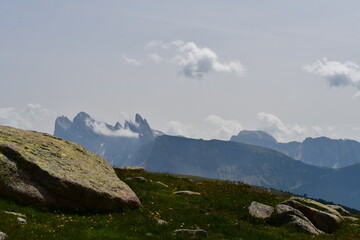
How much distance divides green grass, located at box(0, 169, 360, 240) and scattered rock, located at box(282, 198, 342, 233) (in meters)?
0.63

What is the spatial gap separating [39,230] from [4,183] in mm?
6500

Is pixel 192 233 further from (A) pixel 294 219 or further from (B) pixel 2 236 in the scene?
(A) pixel 294 219

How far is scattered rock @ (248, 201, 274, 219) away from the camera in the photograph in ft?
88.0

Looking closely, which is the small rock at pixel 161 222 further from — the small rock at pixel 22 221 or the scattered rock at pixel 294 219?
the scattered rock at pixel 294 219

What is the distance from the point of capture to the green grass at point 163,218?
1775cm

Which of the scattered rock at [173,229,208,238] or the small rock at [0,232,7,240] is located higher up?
the scattered rock at [173,229,208,238]

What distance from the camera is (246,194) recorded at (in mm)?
33594

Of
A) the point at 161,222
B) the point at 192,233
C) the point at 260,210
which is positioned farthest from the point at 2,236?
the point at 260,210

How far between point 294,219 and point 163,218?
9.49 metres

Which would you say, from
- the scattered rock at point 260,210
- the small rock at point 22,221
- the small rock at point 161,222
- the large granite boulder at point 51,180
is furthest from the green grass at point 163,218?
the large granite boulder at point 51,180

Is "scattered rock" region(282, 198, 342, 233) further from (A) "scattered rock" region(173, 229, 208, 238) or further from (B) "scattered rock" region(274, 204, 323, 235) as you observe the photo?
(A) "scattered rock" region(173, 229, 208, 238)

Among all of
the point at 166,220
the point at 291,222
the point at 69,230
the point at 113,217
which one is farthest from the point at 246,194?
the point at 69,230

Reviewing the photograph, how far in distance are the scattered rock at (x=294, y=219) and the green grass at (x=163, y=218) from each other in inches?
30.4

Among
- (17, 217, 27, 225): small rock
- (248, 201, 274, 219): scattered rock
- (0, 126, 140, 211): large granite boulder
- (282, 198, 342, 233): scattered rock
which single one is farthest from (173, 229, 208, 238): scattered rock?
(282, 198, 342, 233): scattered rock
